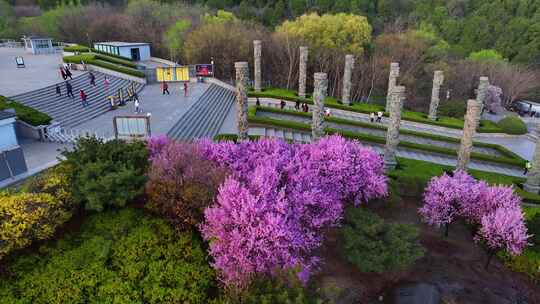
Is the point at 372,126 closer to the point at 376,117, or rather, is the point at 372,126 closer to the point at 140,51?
the point at 376,117

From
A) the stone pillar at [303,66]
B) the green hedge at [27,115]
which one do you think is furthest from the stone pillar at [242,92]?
the stone pillar at [303,66]

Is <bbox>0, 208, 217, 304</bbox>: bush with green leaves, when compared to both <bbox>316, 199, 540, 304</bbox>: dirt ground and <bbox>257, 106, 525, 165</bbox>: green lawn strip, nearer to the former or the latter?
<bbox>316, 199, 540, 304</bbox>: dirt ground

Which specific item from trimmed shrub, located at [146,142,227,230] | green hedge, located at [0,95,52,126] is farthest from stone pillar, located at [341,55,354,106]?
trimmed shrub, located at [146,142,227,230]

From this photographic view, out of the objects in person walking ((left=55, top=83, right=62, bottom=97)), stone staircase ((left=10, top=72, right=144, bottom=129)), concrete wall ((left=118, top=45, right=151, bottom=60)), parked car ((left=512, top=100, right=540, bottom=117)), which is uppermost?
concrete wall ((left=118, top=45, right=151, bottom=60))

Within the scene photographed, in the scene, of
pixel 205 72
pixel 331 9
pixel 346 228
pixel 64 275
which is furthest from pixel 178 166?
pixel 331 9

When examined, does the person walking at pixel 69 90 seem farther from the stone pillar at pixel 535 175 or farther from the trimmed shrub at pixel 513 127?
the trimmed shrub at pixel 513 127

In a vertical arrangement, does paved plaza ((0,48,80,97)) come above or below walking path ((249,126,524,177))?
above
